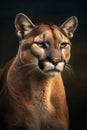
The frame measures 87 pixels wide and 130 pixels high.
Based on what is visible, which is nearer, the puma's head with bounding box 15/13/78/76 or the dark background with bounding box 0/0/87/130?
the puma's head with bounding box 15/13/78/76

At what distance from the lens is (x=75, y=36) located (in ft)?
5.54

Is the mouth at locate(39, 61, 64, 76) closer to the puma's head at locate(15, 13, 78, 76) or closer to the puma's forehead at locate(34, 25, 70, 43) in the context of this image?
the puma's head at locate(15, 13, 78, 76)

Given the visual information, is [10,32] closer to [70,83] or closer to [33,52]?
[33,52]

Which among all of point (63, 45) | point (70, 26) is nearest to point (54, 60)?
point (63, 45)

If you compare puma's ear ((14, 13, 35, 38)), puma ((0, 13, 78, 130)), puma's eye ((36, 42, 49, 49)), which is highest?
puma's ear ((14, 13, 35, 38))

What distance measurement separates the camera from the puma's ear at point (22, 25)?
62.8 inches

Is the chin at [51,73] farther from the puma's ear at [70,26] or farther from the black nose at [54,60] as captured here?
the puma's ear at [70,26]

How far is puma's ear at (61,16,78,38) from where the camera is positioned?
1.65m

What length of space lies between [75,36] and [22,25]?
0.81ft

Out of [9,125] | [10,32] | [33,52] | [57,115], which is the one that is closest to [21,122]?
[9,125]

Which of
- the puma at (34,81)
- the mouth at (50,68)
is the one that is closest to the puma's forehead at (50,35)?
the puma at (34,81)

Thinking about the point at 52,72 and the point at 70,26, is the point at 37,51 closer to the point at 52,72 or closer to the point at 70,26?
the point at 52,72

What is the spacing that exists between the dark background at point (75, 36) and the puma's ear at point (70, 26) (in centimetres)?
3

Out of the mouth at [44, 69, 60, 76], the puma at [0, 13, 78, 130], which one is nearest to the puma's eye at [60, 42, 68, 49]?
the puma at [0, 13, 78, 130]
